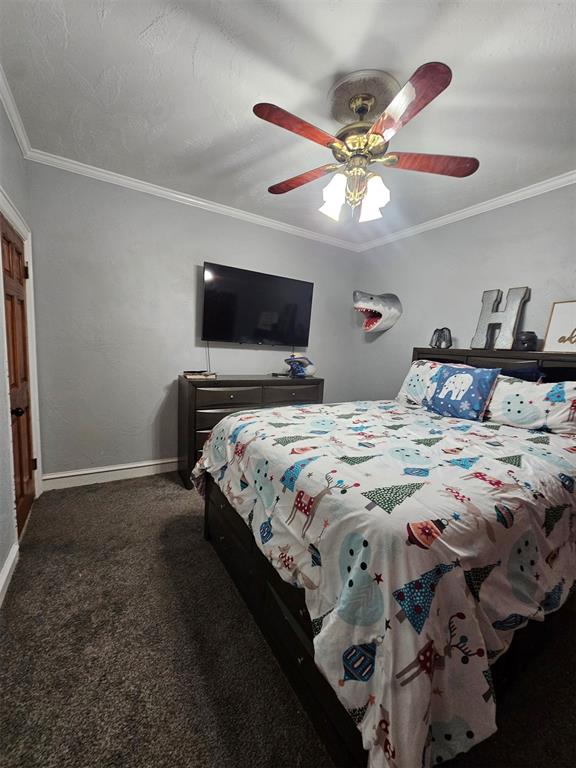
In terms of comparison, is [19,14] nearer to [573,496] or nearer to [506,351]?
[573,496]

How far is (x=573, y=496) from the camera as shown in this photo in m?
1.23

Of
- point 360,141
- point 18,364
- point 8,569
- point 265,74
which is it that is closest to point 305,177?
point 360,141

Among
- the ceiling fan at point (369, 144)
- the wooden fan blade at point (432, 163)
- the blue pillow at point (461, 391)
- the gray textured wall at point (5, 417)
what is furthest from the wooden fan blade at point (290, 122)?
the blue pillow at point (461, 391)

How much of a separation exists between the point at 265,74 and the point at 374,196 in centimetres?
79

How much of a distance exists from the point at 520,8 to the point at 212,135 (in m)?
1.58

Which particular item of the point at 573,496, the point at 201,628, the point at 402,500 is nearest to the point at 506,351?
the point at 573,496

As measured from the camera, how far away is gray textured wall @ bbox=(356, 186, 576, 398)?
2369 millimetres

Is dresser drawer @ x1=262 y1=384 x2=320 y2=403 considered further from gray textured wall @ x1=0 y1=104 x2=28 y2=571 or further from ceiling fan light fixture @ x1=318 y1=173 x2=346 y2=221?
gray textured wall @ x1=0 y1=104 x2=28 y2=571

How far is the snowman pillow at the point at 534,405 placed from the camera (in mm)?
1828

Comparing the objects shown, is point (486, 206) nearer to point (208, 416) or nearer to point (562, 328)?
point (562, 328)

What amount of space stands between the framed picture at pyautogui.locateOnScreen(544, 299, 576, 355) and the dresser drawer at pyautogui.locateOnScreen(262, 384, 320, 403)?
78.4 inches

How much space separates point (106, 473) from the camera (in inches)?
109

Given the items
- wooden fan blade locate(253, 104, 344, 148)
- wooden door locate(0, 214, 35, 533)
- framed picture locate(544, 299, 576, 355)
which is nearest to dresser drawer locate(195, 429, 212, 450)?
wooden door locate(0, 214, 35, 533)

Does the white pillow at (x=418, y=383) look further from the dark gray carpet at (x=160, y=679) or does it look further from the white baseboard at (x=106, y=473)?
the white baseboard at (x=106, y=473)
